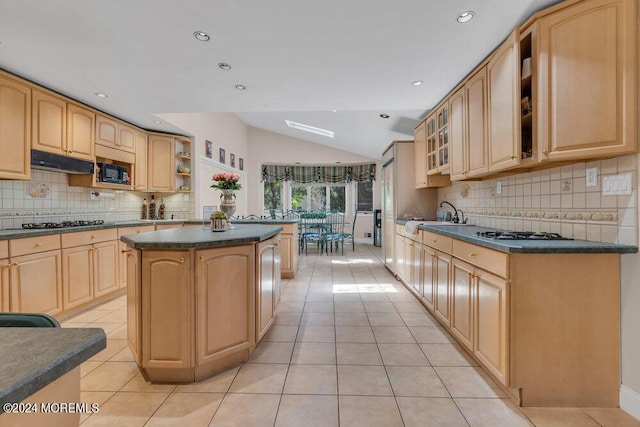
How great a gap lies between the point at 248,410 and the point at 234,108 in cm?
311

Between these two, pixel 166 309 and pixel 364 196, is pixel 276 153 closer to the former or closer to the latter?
pixel 364 196

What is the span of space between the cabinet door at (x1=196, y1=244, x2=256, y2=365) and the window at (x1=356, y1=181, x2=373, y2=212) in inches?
255

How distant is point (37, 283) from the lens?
255 cm

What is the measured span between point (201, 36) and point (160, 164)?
2.96 m

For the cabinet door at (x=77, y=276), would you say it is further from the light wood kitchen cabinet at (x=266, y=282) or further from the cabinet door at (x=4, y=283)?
the light wood kitchen cabinet at (x=266, y=282)

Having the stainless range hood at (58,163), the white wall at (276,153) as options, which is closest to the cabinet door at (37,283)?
the stainless range hood at (58,163)

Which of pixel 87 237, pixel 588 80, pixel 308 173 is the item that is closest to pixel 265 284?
pixel 87 237

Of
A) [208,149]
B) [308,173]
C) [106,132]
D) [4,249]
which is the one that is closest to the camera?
[4,249]

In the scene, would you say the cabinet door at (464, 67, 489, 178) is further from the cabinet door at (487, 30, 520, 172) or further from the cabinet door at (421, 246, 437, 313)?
the cabinet door at (421, 246, 437, 313)

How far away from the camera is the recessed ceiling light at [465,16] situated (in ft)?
5.97

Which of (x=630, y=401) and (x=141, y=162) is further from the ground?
(x=141, y=162)

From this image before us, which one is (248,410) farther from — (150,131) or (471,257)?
(150,131)

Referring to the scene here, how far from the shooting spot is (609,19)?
155 centimetres

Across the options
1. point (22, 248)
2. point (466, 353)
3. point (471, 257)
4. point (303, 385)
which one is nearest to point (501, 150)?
point (471, 257)
